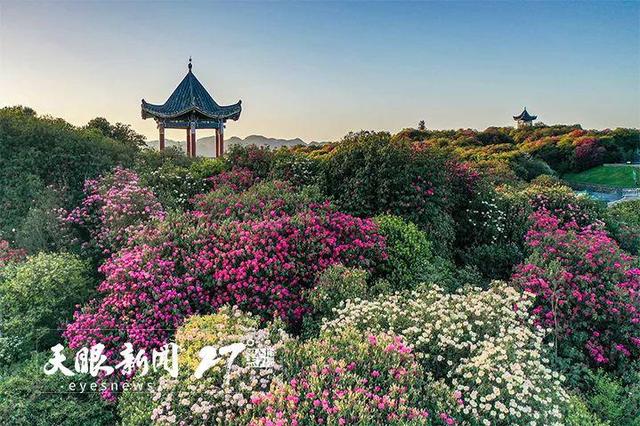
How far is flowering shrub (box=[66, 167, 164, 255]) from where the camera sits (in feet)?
19.6

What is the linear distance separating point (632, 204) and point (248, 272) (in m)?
12.0

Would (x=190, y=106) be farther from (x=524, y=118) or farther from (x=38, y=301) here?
(x=524, y=118)

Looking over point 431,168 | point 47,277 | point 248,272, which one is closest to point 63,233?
point 47,277

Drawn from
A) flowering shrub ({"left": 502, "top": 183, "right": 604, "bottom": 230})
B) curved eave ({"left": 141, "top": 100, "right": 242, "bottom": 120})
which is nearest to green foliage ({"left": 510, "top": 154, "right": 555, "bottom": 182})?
flowering shrub ({"left": 502, "top": 183, "right": 604, "bottom": 230})

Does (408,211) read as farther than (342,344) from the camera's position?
Yes

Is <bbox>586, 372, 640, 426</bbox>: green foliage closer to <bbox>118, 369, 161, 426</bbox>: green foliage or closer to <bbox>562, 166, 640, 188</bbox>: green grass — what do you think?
<bbox>118, 369, 161, 426</bbox>: green foliage

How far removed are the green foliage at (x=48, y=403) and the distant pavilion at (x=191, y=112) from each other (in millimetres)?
7849

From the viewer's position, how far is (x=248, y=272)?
424 centimetres

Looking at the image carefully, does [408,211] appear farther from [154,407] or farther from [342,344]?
[154,407]

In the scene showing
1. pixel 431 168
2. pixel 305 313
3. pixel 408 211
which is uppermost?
pixel 431 168

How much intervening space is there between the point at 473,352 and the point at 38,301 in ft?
14.2

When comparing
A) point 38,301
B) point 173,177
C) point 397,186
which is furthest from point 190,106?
point 38,301

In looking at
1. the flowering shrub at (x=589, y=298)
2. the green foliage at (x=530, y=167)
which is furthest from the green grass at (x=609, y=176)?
the flowering shrub at (x=589, y=298)

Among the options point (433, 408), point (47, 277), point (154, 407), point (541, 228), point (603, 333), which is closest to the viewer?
point (433, 408)
